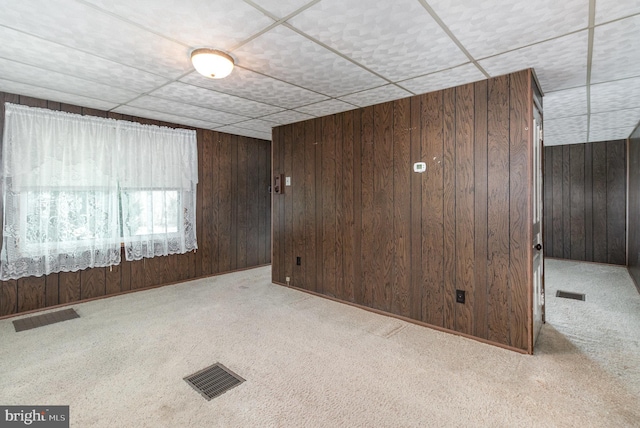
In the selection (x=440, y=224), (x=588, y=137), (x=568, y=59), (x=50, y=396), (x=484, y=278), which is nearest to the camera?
(x=50, y=396)

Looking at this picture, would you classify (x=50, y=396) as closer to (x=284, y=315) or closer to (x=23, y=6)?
(x=284, y=315)

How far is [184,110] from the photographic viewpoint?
384cm

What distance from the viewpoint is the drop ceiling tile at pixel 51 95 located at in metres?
3.03

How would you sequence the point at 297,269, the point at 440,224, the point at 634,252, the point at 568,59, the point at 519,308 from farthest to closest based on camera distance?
the point at 634,252 → the point at 297,269 → the point at 440,224 → the point at 519,308 → the point at 568,59

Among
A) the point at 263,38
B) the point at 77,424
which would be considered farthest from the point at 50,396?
the point at 263,38

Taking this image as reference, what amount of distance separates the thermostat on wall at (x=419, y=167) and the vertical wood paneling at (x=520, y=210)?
0.76 meters

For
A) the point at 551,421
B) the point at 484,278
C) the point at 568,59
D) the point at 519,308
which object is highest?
the point at 568,59

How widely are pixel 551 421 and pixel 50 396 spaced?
302 cm

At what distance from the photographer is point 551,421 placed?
69.7 inches

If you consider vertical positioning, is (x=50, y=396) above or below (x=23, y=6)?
below

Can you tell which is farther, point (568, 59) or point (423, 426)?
point (568, 59)

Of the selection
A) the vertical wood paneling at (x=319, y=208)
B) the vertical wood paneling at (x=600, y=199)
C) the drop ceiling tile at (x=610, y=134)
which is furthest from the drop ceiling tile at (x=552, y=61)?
the vertical wood paneling at (x=600, y=199)

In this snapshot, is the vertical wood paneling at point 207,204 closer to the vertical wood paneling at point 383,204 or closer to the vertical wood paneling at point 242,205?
the vertical wood paneling at point 242,205

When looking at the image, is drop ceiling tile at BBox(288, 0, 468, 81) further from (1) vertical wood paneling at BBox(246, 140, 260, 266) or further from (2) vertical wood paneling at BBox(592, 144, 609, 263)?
(2) vertical wood paneling at BBox(592, 144, 609, 263)
